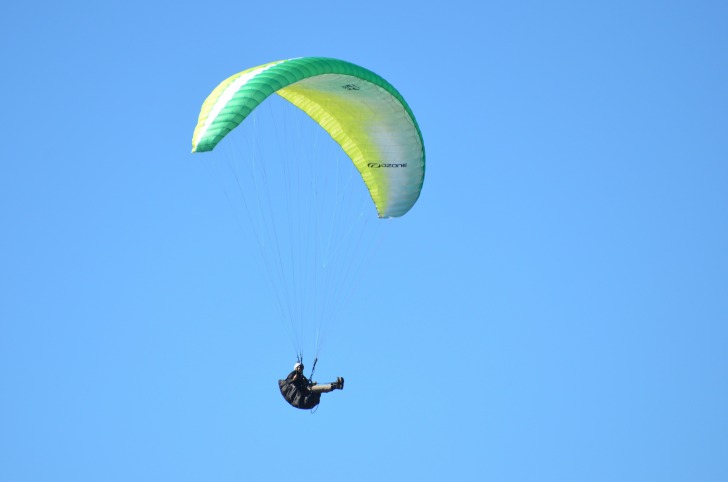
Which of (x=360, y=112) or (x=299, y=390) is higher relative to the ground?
(x=360, y=112)

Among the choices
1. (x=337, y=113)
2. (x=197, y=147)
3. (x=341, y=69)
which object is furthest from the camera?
(x=337, y=113)

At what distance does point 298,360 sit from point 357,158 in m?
5.11

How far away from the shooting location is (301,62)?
122 feet

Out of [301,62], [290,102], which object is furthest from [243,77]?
[290,102]

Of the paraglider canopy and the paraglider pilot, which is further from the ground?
the paraglider canopy

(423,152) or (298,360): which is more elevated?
(423,152)

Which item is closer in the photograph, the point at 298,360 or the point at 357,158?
the point at 298,360

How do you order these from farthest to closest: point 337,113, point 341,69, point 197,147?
point 337,113, point 341,69, point 197,147

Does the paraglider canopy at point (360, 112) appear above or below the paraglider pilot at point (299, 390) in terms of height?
above

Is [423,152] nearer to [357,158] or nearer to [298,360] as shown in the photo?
[357,158]

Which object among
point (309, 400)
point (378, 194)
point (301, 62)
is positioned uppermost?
point (301, 62)

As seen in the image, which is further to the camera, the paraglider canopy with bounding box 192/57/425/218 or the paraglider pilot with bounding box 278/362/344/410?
the paraglider pilot with bounding box 278/362/344/410

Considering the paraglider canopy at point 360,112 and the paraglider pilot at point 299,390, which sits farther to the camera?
the paraglider pilot at point 299,390

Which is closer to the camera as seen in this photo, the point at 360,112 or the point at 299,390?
the point at 299,390
